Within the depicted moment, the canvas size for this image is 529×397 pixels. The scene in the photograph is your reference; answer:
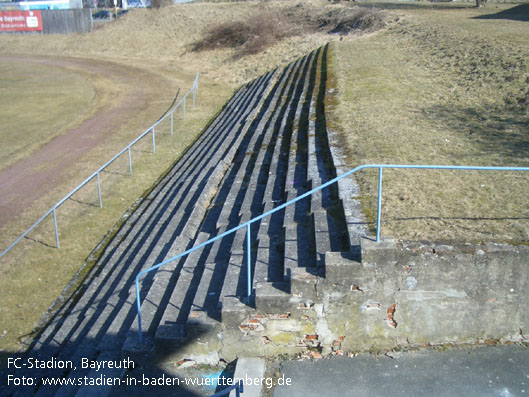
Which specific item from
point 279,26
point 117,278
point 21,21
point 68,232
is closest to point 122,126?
point 68,232

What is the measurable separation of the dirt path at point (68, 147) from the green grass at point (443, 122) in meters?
8.96

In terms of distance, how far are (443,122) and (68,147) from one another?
1361 cm

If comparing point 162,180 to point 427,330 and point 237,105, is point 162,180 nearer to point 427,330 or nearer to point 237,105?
point 237,105

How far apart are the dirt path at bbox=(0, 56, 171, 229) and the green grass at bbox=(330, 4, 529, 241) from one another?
8.96 m

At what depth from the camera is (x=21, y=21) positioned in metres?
48.3

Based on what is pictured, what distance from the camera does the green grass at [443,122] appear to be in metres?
6.95

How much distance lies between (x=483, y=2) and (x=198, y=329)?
37.4 m

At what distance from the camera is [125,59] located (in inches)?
1538

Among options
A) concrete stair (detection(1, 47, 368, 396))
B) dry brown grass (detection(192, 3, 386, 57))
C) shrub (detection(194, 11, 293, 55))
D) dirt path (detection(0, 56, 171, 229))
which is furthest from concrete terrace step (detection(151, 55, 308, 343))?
shrub (detection(194, 11, 293, 55))

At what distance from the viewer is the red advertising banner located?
47.9 meters

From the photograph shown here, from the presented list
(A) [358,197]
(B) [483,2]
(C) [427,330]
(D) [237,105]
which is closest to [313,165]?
(A) [358,197]

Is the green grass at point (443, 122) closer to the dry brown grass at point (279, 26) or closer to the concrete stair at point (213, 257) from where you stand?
the concrete stair at point (213, 257)

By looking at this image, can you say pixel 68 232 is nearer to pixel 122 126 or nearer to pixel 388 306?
pixel 388 306

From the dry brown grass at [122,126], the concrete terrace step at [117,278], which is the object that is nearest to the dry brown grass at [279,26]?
the dry brown grass at [122,126]
